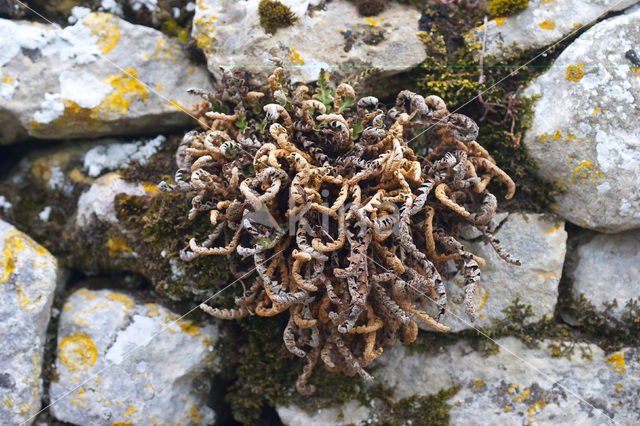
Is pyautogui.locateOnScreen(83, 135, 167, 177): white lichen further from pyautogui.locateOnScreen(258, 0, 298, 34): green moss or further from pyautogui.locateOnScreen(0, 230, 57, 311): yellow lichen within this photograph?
pyautogui.locateOnScreen(258, 0, 298, 34): green moss

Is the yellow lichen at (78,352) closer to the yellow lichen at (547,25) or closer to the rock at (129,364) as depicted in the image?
the rock at (129,364)

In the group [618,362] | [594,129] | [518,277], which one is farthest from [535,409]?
[594,129]

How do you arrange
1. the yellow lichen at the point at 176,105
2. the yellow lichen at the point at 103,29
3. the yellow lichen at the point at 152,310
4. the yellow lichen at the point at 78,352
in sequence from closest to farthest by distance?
the yellow lichen at the point at 78,352, the yellow lichen at the point at 152,310, the yellow lichen at the point at 176,105, the yellow lichen at the point at 103,29

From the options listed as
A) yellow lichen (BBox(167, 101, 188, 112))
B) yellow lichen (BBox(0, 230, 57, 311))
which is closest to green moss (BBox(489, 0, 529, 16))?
yellow lichen (BBox(167, 101, 188, 112))

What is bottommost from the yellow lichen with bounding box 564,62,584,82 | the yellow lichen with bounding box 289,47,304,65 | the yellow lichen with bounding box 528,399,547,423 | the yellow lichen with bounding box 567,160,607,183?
the yellow lichen with bounding box 528,399,547,423

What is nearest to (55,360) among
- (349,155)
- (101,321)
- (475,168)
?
(101,321)

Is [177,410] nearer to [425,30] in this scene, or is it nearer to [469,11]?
[425,30]

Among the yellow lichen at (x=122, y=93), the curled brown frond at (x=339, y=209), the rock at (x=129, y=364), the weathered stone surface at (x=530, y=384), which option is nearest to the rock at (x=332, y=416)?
the weathered stone surface at (x=530, y=384)
